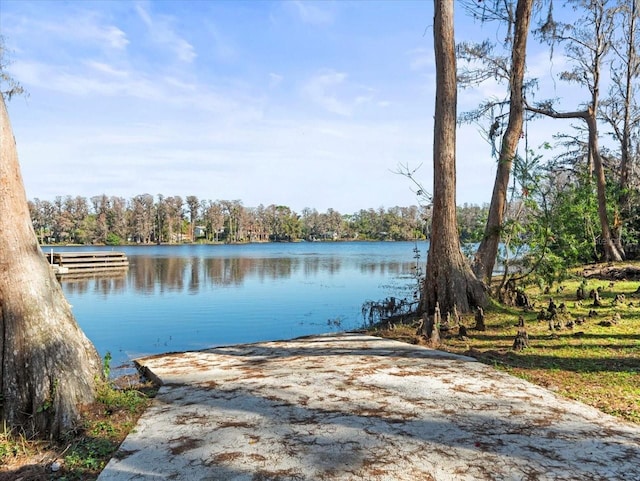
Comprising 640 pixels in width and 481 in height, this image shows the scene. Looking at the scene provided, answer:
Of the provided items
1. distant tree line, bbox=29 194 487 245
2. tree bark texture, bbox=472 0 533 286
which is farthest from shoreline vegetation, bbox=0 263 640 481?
distant tree line, bbox=29 194 487 245

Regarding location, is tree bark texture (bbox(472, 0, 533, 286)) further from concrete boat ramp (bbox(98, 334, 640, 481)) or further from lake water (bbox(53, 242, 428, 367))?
concrete boat ramp (bbox(98, 334, 640, 481))

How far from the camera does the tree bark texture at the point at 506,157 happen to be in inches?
352

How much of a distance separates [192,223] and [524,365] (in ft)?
301

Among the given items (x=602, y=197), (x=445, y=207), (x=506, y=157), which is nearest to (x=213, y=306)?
(x=445, y=207)

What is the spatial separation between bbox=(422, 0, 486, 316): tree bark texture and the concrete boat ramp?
2.93m

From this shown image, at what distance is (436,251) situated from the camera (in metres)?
8.02

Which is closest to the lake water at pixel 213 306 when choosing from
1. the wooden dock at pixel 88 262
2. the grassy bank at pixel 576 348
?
the grassy bank at pixel 576 348

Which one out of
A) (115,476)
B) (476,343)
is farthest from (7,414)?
(476,343)

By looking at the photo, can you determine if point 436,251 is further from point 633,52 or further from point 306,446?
point 633,52

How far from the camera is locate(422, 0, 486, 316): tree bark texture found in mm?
7895

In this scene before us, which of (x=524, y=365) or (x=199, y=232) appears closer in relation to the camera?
(x=524, y=365)

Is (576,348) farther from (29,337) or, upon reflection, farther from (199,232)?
(199,232)

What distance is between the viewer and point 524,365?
518 cm

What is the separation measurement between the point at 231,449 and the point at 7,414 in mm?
1842
